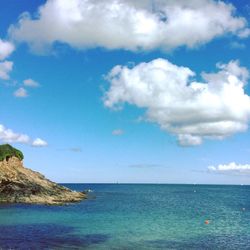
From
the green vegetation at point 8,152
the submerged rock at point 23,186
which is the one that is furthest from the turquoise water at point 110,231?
the green vegetation at point 8,152

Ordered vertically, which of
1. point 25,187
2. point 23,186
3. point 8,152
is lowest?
point 25,187

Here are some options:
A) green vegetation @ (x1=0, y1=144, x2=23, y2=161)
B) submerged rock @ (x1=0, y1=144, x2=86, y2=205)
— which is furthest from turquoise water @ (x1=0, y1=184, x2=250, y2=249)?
green vegetation @ (x1=0, y1=144, x2=23, y2=161)

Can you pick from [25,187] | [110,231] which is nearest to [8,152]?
[25,187]

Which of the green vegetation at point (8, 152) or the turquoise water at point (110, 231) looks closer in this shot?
the turquoise water at point (110, 231)

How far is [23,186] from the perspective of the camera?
106750 millimetres

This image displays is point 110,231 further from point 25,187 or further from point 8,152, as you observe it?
point 8,152

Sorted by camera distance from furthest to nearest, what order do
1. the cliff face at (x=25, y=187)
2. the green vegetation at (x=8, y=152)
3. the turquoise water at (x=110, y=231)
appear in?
the green vegetation at (x=8, y=152) → the cliff face at (x=25, y=187) → the turquoise water at (x=110, y=231)

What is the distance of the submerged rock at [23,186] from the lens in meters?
Result: 102

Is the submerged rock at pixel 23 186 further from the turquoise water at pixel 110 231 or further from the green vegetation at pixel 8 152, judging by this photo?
the turquoise water at pixel 110 231

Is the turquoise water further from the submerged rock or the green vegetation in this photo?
the green vegetation

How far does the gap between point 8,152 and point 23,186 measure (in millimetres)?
15716

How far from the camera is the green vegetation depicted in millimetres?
115312

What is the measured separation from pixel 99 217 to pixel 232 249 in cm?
3589

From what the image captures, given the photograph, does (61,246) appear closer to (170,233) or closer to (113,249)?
(113,249)
